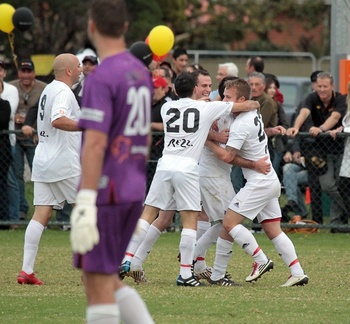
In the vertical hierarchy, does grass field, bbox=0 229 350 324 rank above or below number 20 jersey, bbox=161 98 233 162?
below

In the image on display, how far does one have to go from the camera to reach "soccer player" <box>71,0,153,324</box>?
573 cm

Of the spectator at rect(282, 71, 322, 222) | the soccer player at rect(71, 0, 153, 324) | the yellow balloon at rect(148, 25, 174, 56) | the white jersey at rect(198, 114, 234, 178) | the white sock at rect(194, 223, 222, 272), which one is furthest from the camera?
the yellow balloon at rect(148, 25, 174, 56)

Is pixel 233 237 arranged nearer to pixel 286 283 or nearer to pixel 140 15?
pixel 286 283

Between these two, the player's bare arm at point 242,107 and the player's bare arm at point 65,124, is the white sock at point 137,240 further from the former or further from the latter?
the player's bare arm at point 242,107

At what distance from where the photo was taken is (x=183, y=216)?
984cm

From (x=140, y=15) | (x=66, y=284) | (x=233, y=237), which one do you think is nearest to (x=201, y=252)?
(x=233, y=237)

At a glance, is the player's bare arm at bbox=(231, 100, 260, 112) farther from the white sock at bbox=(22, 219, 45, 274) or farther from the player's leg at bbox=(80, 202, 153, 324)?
the player's leg at bbox=(80, 202, 153, 324)

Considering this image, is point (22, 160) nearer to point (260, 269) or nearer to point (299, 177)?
point (299, 177)

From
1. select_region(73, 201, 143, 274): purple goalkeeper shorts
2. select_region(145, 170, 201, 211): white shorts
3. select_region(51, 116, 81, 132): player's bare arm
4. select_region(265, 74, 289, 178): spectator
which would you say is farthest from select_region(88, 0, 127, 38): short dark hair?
select_region(265, 74, 289, 178): spectator

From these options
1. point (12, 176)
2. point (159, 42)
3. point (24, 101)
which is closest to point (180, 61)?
point (159, 42)

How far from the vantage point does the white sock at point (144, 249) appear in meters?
10.1

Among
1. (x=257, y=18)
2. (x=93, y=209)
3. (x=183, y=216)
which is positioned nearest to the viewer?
(x=93, y=209)

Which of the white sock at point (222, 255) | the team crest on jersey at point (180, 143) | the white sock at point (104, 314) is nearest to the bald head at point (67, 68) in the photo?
the team crest on jersey at point (180, 143)

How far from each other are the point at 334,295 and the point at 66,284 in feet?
8.41
